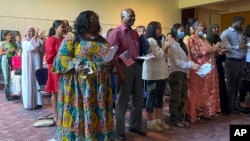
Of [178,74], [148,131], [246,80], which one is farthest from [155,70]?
[246,80]

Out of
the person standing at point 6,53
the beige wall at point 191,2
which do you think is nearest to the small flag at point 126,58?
the person standing at point 6,53

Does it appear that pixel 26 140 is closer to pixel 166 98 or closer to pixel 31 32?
A: pixel 31 32

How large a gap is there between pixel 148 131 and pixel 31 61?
7.32 feet

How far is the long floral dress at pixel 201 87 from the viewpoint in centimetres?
386

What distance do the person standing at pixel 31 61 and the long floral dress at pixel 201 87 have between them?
2.30 m

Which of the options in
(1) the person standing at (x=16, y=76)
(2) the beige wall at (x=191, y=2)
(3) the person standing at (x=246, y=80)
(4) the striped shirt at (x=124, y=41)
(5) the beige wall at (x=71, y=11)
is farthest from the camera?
(2) the beige wall at (x=191, y=2)

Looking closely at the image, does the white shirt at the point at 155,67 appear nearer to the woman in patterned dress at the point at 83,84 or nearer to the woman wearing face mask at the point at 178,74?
the woman wearing face mask at the point at 178,74

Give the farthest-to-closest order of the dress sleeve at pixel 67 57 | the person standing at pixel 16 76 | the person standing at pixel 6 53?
the person standing at pixel 6 53 < the person standing at pixel 16 76 < the dress sleeve at pixel 67 57

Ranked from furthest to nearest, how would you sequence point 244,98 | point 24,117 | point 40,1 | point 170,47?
point 40,1 < point 244,98 < point 24,117 < point 170,47

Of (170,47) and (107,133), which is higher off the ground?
(170,47)

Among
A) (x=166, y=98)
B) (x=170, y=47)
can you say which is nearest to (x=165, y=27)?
(x=166, y=98)

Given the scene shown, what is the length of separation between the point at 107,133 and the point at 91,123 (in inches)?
7.5

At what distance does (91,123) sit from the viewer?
8.10 feet

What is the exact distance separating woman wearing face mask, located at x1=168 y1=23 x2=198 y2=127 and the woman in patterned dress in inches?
51.8
